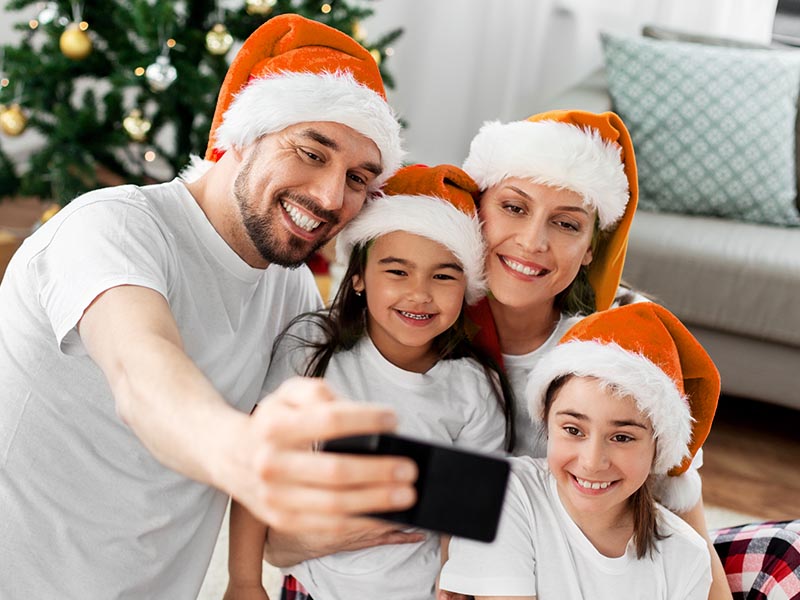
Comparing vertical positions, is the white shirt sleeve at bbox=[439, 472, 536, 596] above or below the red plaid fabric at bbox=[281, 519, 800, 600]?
above

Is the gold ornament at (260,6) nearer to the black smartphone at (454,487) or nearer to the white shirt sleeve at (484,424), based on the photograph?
the white shirt sleeve at (484,424)

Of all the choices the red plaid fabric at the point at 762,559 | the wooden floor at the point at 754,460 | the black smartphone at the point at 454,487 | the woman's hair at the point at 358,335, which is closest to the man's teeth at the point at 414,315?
the woman's hair at the point at 358,335

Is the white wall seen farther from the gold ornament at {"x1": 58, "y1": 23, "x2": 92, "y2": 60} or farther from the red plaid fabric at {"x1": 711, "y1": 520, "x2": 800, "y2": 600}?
the red plaid fabric at {"x1": 711, "y1": 520, "x2": 800, "y2": 600}

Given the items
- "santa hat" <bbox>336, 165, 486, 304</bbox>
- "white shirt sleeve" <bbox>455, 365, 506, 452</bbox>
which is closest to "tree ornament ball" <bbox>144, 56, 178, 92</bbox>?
"santa hat" <bbox>336, 165, 486, 304</bbox>

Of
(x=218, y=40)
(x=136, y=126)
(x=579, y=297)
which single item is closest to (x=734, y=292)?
(x=579, y=297)

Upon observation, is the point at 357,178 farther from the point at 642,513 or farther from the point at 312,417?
the point at 312,417

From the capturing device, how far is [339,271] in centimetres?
335

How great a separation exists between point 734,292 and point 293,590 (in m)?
1.65

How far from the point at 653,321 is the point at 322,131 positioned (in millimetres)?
580

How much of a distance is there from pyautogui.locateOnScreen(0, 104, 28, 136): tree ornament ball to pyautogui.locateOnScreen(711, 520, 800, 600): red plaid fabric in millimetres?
2226

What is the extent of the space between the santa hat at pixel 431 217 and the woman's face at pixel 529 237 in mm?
34

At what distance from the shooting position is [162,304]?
103 centimetres

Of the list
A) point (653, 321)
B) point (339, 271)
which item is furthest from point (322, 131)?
point (339, 271)

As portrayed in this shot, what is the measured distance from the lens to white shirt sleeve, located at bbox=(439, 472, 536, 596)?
132 centimetres
